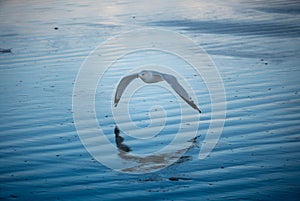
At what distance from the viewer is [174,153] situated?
7.85 m

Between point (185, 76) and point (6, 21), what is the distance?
11616mm

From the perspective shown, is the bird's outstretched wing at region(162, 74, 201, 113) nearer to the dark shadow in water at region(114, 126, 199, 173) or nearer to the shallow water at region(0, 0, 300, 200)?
the shallow water at region(0, 0, 300, 200)

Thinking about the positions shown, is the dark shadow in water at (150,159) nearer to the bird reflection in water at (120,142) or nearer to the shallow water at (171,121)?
the bird reflection in water at (120,142)

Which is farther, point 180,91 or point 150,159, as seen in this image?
point 180,91

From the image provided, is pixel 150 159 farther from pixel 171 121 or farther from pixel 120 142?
pixel 171 121

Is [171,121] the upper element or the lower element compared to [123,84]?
lower

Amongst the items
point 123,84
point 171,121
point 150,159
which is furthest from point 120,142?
point 123,84

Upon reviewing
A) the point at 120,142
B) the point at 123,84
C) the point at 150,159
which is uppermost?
the point at 123,84

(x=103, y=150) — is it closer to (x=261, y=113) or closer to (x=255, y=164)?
(x=255, y=164)

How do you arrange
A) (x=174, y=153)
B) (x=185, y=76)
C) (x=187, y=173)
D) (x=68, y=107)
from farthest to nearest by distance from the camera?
(x=185, y=76)
(x=68, y=107)
(x=174, y=153)
(x=187, y=173)

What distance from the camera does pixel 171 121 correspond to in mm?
9148

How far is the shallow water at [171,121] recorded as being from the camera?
263 inches

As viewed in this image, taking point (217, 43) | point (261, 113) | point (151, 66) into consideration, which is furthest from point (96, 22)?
point (261, 113)

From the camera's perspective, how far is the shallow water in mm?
6680
